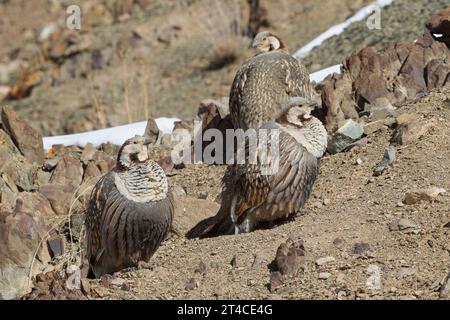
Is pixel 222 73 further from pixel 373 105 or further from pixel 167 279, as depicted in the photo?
pixel 167 279

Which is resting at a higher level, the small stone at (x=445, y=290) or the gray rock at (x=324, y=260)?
the small stone at (x=445, y=290)

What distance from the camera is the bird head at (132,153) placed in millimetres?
9242

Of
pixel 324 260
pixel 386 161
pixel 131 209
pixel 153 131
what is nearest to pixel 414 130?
pixel 386 161

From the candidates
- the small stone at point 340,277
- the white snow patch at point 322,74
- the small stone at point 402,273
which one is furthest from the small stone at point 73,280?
the white snow patch at point 322,74

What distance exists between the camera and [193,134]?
1212 centimetres

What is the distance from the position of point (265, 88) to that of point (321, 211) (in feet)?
5.90

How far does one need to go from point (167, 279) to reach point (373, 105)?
3808 millimetres

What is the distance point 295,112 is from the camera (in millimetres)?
9734

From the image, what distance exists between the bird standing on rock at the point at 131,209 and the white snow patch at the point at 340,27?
8.33 meters

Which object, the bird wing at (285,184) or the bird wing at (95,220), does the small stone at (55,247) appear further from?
the bird wing at (285,184)

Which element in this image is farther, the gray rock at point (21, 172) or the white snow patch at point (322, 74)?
the white snow patch at point (322, 74)

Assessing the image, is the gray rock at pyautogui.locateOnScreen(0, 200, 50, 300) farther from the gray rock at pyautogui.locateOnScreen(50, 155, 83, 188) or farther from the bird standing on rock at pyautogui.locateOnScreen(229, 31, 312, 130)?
the bird standing on rock at pyautogui.locateOnScreen(229, 31, 312, 130)

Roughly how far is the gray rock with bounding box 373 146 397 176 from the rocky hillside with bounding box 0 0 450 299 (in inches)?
0.6

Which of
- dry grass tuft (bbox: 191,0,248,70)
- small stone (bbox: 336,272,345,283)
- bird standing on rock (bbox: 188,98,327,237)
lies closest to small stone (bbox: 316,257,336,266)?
small stone (bbox: 336,272,345,283)
